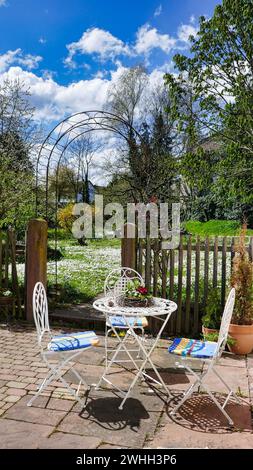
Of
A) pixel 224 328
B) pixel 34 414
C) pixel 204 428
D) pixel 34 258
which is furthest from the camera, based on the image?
pixel 34 258

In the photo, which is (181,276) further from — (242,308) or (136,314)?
(136,314)

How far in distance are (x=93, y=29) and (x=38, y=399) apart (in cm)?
806

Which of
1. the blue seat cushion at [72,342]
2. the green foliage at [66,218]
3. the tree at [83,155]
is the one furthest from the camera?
the tree at [83,155]

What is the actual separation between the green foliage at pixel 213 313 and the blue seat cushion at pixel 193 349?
1.64 meters

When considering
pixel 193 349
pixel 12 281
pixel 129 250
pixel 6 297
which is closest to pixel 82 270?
pixel 12 281

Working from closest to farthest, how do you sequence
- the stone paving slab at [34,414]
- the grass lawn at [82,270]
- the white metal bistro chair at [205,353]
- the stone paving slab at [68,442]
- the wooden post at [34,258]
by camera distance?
the stone paving slab at [68,442] → the stone paving slab at [34,414] → the white metal bistro chair at [205,353] → the wooden post at [34,258] → the grass lawn at [82,270]

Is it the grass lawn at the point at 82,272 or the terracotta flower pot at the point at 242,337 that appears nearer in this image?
the terracotta flower pot at the point at 242,337

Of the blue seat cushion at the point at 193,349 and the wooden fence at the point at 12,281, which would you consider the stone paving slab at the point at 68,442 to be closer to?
the blue seat cushion at the point at 193,349

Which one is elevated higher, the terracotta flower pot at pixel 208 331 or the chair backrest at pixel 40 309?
the chair backrest at pixel 40 309

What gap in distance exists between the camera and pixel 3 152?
8500mm

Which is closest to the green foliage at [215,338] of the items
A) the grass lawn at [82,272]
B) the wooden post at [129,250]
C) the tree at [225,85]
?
the wooden post at [129,250]

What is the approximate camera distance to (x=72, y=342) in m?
3.55

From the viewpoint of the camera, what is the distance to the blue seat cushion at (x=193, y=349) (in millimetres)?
3350

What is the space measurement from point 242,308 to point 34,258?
324 cm
